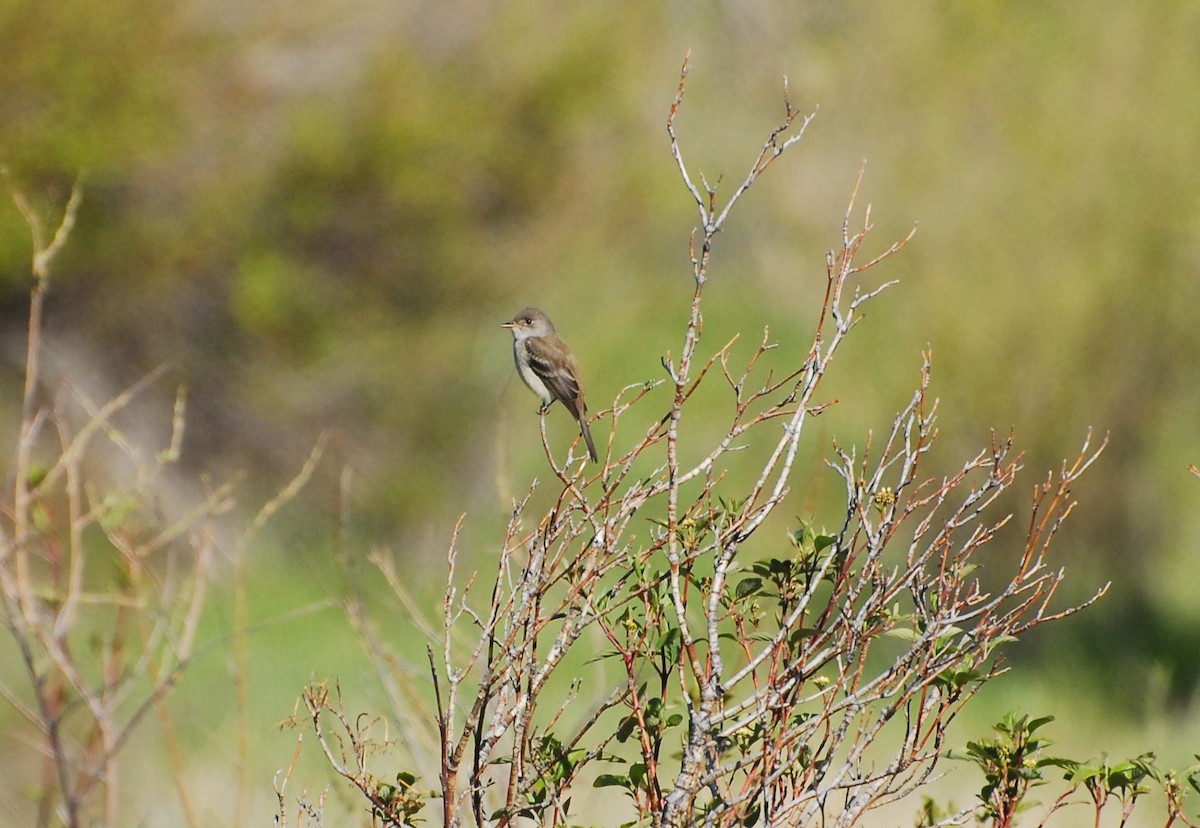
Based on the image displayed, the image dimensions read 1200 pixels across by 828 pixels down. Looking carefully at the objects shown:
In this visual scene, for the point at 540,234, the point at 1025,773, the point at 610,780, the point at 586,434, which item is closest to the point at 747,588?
the point at 610,780

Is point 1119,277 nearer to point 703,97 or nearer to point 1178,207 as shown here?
point 1178,207

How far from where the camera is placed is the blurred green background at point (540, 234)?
12203mm

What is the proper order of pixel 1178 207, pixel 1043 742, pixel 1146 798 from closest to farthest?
pixel 1043 742
pixel 1146 798
pixel 1178 207

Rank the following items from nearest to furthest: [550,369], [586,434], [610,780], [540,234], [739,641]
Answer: [610,780], [739,641], [586,434], [550,369], [540,234]

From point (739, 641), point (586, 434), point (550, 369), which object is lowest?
point (739, 641)

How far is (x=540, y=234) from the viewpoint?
617 inches

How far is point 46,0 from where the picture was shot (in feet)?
41.0

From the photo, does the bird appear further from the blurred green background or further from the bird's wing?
the blurred green background

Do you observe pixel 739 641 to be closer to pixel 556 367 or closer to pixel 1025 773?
pixel 1025 773

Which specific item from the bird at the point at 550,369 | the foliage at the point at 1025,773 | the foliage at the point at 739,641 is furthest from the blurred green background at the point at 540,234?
the foliage at the point at 1025,773

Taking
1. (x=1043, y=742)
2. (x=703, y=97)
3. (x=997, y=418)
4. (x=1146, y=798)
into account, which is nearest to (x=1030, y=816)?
(x=1146, y=798)

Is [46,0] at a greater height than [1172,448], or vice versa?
[46,0]

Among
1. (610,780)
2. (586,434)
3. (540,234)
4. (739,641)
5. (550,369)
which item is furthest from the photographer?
(540,234)

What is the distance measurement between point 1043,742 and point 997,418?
32.3ft
